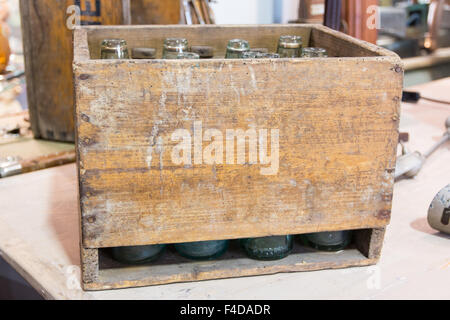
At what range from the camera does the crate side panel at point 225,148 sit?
771mm

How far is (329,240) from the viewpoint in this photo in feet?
3.09

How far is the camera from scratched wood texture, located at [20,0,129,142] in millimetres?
1499

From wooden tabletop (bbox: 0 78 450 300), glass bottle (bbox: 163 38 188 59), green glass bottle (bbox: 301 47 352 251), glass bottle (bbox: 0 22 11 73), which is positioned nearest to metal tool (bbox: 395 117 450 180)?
wooden tabletop (bbox: 0 78 450 300)

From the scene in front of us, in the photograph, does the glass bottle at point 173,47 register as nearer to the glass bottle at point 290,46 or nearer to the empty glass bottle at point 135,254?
the glass bottle at point 290,46

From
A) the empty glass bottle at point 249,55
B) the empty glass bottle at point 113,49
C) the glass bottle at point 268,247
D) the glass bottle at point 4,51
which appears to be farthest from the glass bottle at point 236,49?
the glass bottle at point 4,51

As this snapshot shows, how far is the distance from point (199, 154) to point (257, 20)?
242 cm

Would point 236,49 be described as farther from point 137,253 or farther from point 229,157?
point 137,253

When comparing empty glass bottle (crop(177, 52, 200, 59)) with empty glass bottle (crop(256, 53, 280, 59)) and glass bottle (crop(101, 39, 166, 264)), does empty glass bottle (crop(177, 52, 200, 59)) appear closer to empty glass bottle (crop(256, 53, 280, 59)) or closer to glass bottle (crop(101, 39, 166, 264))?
empty glass bottle (crop(256, 53, 280, 59))

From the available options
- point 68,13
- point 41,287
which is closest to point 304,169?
point 41,287

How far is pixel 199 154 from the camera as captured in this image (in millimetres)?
807

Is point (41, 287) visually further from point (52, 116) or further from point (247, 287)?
point (52, 116)

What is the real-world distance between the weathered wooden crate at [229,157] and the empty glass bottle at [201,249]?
0.06ft

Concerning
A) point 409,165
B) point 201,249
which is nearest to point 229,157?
point 201,249

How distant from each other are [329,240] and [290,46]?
1.25ft
